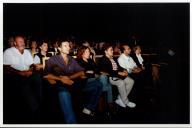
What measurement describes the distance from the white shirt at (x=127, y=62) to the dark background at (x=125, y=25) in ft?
0.39

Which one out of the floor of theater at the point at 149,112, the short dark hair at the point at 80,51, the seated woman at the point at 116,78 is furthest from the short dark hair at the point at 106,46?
the floor of theater at the point at 149,112

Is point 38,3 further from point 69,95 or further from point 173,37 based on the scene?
point 173,37

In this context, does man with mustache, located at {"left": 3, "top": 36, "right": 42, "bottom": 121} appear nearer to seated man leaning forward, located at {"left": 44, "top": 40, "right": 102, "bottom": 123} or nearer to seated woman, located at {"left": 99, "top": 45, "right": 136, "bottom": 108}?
seated man leaning forward, located at {"left": 44, "top": 40, "right": 102, "bottom": 123}

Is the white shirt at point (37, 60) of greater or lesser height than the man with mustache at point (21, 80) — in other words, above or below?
above

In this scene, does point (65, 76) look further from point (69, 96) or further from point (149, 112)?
point (149, 112)

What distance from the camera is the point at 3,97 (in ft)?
7.80

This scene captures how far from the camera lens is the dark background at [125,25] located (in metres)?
2.37

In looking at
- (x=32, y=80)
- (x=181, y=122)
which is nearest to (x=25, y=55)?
(x=32, y=80)

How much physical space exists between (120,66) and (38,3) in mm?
717

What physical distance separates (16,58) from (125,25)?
2.57 ft

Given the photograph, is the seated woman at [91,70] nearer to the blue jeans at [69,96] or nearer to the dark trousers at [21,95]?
the blue jeans at [69,96]

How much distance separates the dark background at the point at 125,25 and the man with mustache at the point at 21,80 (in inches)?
5.2

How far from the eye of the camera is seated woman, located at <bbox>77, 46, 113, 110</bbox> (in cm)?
238

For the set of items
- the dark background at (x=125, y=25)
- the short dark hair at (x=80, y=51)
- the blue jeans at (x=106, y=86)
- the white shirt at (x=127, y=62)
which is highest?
the dark background at (x=125, y=25)
